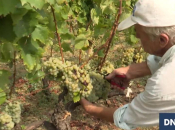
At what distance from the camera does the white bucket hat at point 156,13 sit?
1891mm

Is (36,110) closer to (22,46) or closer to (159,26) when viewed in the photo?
(22,46)

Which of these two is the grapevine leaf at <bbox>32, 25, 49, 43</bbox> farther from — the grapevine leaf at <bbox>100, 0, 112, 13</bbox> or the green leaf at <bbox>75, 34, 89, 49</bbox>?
the grapevine leaf at <bbox>100, 0, 112, 13</bbox>

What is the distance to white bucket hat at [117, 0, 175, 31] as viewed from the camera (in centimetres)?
189

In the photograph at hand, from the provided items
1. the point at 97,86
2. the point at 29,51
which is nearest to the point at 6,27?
the point at 29,51

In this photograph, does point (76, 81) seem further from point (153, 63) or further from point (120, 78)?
point (153, 63)

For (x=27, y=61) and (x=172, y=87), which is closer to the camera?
(x=172, y=87)

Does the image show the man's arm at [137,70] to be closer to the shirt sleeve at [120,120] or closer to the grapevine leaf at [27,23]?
the shirt sleeve at [120,120]

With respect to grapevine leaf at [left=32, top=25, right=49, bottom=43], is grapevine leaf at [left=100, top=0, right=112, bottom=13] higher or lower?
higher

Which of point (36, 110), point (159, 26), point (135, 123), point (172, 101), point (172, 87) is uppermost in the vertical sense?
point (159, 26)

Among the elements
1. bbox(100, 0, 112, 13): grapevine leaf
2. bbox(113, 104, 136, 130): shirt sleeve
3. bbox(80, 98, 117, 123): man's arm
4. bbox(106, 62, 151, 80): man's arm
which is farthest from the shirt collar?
bbox(100, 0, 112, 13): grapevine leaf

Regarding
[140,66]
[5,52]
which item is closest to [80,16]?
[140,66]

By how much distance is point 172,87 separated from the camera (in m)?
1.82

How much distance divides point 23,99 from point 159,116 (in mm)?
3564

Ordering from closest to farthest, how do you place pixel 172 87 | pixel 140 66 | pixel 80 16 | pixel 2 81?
pixel 172 87 → pixel 2 81 → pixel 140 66 → pixel 80 16
